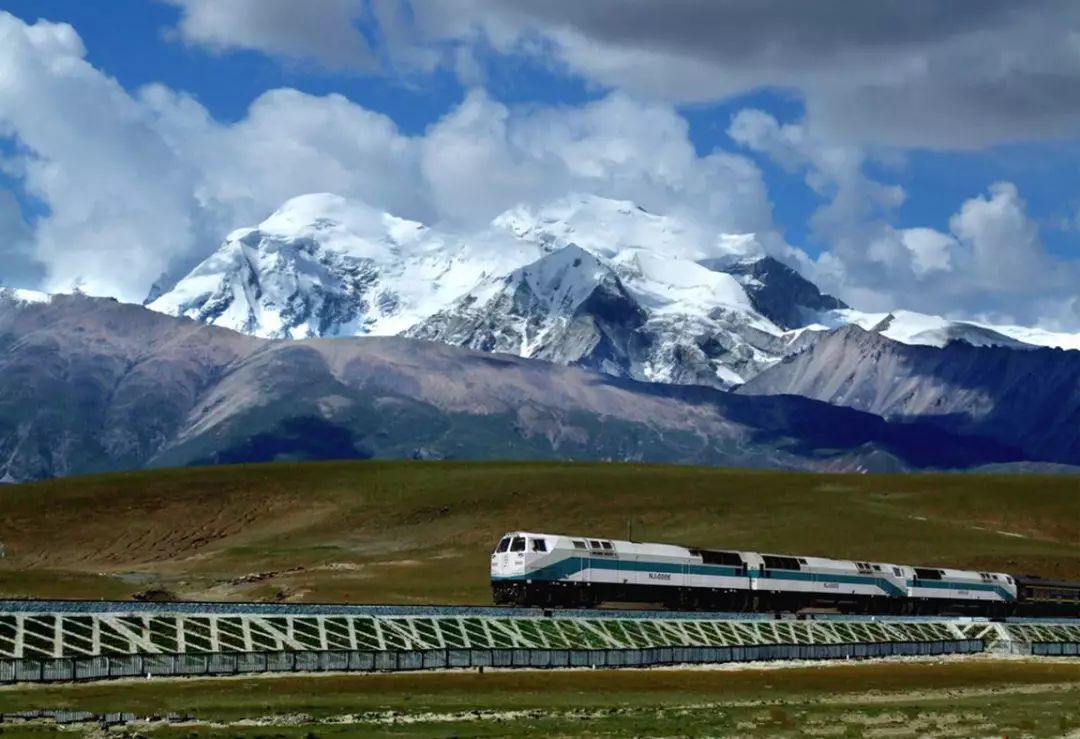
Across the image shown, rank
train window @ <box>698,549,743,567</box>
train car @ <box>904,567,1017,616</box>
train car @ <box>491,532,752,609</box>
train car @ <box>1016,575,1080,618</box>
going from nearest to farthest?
train car @ <box>491,532,752,609</box>, train window @ <box>698,549,743,567</box>, train car @ <box>904,567,1017,616</box>, train car @ <box>1016,575,1080,618</box>

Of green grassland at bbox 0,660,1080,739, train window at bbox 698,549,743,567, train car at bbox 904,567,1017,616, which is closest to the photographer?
green grassland at bbox 0,660,1080,739

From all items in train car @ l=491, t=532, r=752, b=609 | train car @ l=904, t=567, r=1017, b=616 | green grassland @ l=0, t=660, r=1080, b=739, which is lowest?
green grassland @ l=0, t=660, r=1080, b=739

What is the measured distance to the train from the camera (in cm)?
12462

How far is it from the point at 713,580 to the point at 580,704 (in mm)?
51805

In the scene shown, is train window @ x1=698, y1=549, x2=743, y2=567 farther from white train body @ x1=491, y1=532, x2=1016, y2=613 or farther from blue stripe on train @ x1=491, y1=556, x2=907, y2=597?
blue stripe on train @ x1=491, y1=556, x2=907, y2=597

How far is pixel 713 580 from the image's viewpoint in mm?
135625

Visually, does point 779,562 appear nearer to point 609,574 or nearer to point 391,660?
point 609,574

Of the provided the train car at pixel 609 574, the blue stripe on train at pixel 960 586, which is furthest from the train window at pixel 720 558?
the blue stripe on train at pixel 960 586

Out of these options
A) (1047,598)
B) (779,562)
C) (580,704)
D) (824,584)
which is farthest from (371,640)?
(1047,598)

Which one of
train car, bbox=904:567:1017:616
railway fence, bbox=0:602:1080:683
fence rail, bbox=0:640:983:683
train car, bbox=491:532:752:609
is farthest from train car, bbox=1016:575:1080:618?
fence rail, bbox=0:640:983:683

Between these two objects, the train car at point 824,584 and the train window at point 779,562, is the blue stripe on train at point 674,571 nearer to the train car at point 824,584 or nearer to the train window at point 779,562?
the train car at point 824,584

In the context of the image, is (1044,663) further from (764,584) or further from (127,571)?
(127,571)

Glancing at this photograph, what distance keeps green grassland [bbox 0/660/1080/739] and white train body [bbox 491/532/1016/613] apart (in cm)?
1891

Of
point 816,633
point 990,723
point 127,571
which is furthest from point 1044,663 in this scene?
point 127,571
